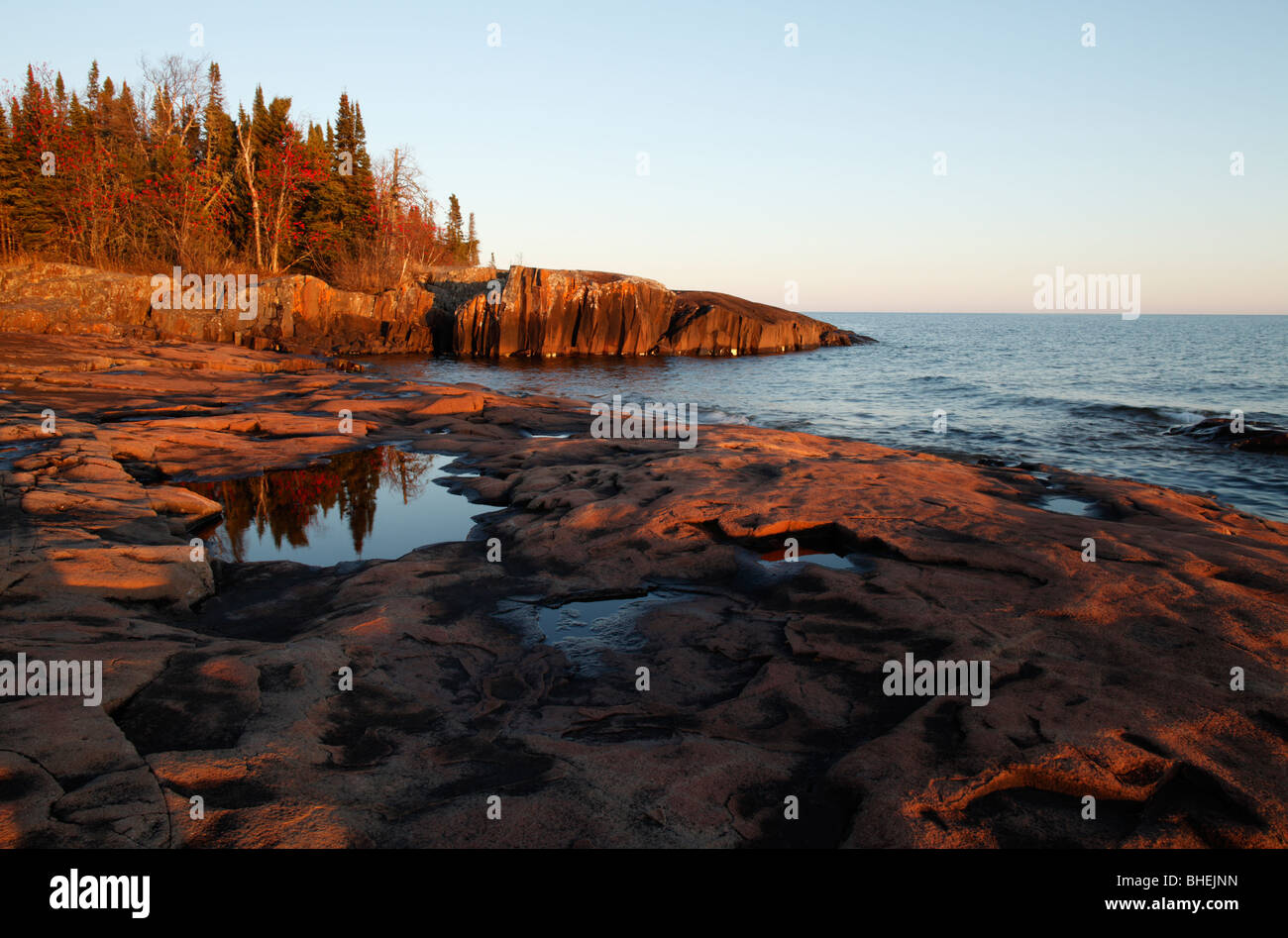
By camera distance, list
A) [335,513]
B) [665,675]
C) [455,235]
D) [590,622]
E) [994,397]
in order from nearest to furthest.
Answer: [665,675] → [590,622] → [335,513] → [994,397] → [455,235]

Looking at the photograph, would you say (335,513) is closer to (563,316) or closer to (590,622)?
(590,622)

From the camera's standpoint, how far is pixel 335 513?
9.94 m

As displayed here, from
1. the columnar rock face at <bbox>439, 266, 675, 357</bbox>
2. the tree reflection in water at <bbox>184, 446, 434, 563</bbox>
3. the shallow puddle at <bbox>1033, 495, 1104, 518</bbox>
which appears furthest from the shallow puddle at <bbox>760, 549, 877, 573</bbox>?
the columnar rock face at <bbox>439, 266, 675, 357</bbox>

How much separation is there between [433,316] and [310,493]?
119 feet

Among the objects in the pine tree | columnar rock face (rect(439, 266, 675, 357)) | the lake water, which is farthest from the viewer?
the pine tree

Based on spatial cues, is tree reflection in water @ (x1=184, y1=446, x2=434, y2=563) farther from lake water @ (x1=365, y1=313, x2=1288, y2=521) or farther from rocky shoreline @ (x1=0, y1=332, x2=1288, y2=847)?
lake water @ (x1=365, y1=313, x2=1288, y2=521)

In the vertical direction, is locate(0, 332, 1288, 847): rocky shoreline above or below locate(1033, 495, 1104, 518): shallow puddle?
below

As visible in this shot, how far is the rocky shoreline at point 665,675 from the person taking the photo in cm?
360

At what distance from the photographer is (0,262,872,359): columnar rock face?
30922 mm

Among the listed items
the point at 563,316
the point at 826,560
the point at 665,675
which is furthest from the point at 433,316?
the point at 665,675

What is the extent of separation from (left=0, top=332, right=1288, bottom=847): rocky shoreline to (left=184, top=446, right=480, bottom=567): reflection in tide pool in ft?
1.67

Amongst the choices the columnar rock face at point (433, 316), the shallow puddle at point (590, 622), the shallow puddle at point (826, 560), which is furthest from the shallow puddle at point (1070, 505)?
the columnar rock face at point (433, 316)
